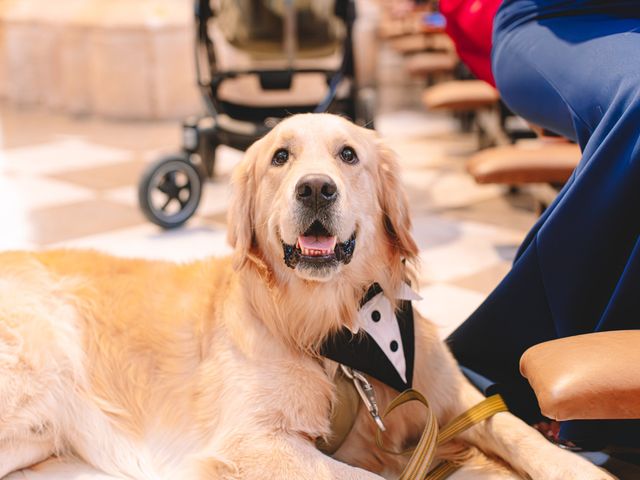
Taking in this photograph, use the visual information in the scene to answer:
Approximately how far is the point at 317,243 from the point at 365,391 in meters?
0.31

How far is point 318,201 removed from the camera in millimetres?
1680

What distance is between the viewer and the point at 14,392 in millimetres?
1807

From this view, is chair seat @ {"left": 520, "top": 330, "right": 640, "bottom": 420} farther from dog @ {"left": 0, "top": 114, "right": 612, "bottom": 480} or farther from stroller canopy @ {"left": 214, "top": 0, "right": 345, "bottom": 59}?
stroller canopy @ {"left": 214, "top": 0, "right": 345, "bottom": 59}

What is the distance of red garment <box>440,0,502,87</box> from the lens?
9.15 ft

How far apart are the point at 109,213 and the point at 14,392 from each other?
2.32 m

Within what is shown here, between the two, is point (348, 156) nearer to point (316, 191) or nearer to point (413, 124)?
point (316, 191)

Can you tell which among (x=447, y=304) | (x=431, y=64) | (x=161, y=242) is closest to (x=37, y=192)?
(x=161, y=242)

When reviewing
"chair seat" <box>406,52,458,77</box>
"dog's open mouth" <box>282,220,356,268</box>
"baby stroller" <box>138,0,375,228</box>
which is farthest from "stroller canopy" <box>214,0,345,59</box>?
"dog's open mouth" <box>282,220,356,268</box>

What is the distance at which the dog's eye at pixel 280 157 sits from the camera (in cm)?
183

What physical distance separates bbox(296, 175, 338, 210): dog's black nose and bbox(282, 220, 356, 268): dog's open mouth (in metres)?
0.04

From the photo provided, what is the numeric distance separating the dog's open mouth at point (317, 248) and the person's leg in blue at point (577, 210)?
0.38m

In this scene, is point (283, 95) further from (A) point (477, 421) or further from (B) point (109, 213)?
(A) point (477, 421)

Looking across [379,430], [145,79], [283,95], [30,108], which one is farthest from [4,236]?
[30,108]

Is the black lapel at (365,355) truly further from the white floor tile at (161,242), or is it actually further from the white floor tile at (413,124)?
the white floor tile at (413,124)
